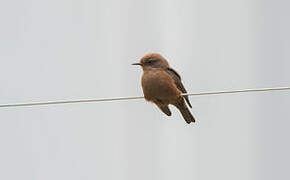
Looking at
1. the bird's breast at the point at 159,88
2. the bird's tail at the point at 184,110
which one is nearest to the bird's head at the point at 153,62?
→ the bird's breast at the point at 159,88

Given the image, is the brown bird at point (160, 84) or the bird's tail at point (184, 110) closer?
the brown bird at point (160, 84)

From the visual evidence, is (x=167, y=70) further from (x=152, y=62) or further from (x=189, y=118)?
(x=189, y=118)

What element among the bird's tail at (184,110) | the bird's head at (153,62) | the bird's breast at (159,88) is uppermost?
the bird's head at (153,62)

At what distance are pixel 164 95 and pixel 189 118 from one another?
437 millimetres

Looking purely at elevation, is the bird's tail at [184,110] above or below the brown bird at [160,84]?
below

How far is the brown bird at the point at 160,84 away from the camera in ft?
12.9

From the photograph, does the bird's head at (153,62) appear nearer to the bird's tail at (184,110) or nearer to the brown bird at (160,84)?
the brown bird at (160,84)

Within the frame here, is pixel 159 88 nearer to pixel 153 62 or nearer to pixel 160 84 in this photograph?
pixel 160 84

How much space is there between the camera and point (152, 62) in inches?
162

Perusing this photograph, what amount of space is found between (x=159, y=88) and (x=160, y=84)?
3 cm

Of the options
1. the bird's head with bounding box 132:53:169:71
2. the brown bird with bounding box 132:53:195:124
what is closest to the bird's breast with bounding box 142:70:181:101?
the brown bird with bounding box 132:53:195:124

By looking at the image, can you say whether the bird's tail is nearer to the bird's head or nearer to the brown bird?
the brown bird

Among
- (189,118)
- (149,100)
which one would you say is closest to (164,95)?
(149,100)

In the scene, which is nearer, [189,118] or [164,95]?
[164,95]
